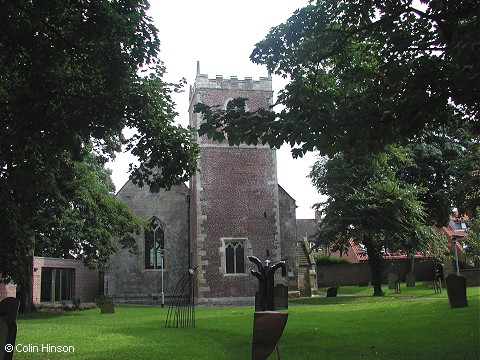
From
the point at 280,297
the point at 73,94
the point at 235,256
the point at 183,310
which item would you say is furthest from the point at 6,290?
the point at 73,94

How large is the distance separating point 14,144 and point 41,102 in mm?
1208

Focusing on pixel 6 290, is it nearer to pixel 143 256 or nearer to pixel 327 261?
pixel 143 256

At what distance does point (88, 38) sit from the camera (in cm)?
938

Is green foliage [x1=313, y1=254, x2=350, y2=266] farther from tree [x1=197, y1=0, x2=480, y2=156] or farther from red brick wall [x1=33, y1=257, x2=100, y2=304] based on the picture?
tree [x1=197, y1=0, x2=480, y2=156]

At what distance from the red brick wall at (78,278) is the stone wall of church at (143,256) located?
287cm

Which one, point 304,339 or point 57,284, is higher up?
point 57,284

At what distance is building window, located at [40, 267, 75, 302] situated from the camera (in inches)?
1203

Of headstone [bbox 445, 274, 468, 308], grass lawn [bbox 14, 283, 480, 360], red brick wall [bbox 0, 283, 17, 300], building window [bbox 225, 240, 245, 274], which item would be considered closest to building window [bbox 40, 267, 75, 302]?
red brick wall [bbox 0, 283, 17, 300]

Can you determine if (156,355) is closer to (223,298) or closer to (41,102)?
(41,102)

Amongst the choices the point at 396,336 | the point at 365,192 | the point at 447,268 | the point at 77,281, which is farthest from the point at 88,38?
the point at 447,268

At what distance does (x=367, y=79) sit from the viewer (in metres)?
9.73

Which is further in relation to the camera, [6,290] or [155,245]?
[155,245]

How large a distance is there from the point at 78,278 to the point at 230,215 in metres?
11.8

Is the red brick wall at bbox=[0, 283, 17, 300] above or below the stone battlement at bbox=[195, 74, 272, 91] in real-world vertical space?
below
